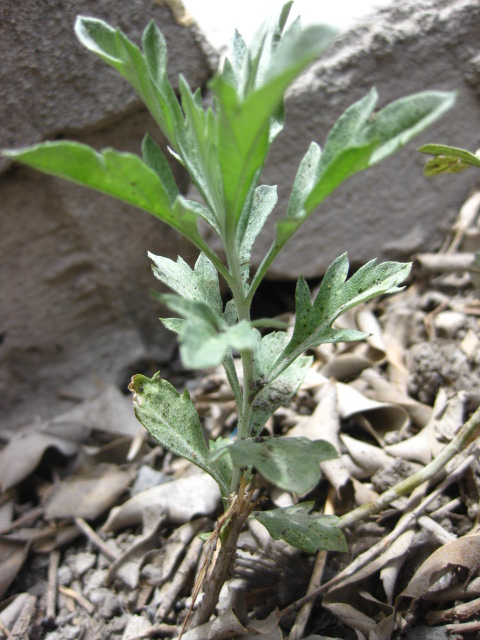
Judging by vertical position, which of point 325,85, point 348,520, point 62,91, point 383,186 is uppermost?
point 62,91

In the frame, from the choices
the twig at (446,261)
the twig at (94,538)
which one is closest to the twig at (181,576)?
the twig at (94,538)

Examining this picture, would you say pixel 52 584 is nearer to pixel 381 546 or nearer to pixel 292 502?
pixel 292 502

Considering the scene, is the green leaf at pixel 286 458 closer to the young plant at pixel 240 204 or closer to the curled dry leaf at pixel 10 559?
the young plant at pixel 240 204

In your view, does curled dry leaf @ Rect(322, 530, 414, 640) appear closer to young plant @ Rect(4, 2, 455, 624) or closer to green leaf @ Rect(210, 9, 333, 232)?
Answer: young plant @ Rect(4, 2, 455, 624)

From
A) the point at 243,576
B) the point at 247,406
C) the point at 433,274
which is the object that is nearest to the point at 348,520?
the point at 243,576

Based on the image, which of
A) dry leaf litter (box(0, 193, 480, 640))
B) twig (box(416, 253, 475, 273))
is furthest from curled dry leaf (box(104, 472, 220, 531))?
twig (box(416, 253, 475, 273))

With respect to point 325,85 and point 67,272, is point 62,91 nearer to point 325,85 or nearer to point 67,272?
point 67,272

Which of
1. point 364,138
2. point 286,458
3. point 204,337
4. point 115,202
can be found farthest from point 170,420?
point 115,202
